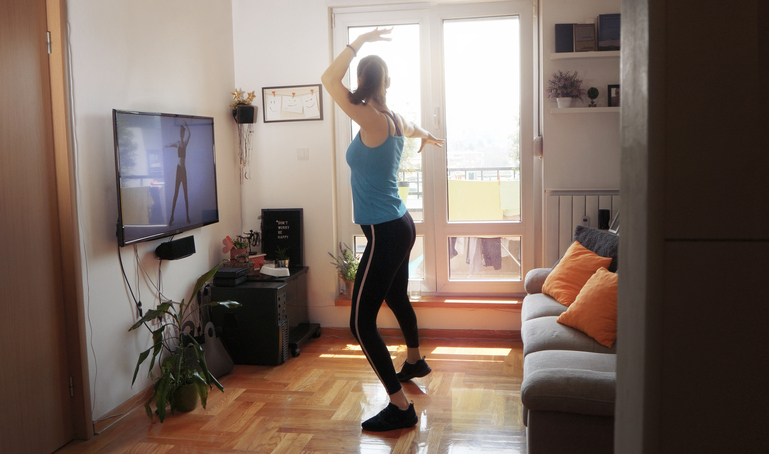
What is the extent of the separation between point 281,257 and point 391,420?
5.93ft

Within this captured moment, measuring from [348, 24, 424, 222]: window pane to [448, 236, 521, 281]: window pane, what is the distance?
54 cm

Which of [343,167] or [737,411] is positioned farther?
[343,167]

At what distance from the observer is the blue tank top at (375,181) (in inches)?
101

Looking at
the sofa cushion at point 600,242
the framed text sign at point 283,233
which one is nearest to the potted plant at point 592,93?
the sofa cushion at point 600,242

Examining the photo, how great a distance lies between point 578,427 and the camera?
167cm

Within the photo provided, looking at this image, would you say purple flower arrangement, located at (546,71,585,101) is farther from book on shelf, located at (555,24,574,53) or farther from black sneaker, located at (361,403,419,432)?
black sneaker, located at (361,403,419,432)

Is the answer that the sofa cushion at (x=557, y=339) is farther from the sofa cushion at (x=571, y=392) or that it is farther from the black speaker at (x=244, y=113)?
the black speaker at (x=244, y=113)

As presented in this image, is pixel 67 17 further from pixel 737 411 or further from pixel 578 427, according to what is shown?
pixel 737 411

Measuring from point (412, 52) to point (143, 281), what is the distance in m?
2.47

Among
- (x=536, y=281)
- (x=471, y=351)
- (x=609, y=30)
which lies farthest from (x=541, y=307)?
(x=609, y=30)

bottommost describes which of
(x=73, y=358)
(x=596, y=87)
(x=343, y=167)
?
(x=73, y=358)

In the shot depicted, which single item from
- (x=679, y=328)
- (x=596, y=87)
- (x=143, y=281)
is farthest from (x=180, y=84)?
(x=679, y=328)

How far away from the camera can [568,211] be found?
383 centimetres

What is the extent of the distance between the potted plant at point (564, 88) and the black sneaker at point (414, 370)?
190cm
